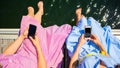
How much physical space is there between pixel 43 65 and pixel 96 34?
63cm

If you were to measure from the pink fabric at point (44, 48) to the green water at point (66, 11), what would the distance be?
1.76ft

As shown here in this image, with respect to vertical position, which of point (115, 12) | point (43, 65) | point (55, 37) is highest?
point (115, 12)

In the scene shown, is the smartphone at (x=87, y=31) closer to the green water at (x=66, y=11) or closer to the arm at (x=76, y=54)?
the arm at (x=76, y=54)

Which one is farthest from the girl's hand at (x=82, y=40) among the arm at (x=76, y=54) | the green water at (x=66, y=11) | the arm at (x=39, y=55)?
the green water at (x=66, y=11)

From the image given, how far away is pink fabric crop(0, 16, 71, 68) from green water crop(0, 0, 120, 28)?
0.54 m

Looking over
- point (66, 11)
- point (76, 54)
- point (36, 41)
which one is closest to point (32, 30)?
point (36, 41)

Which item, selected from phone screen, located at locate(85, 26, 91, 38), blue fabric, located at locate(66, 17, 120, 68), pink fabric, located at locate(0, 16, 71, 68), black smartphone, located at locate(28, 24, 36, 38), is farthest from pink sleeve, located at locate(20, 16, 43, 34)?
phone screen, located at locate(85, 26, 91, 38)

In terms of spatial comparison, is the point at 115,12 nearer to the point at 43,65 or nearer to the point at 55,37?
the point at 55,37

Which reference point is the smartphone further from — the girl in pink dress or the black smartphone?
the black smartphone

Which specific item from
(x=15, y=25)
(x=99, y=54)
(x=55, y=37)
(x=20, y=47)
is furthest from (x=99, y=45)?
(x=15, y=25)

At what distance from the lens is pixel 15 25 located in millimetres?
4031

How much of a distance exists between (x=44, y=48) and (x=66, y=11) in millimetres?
841

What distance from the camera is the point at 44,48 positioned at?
3.34 m

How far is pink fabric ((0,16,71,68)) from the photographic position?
310 cm
